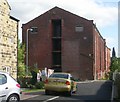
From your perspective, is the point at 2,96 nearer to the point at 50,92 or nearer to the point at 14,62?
the point at 50,92

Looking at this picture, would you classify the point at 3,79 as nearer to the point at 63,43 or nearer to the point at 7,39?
the point at 7,39

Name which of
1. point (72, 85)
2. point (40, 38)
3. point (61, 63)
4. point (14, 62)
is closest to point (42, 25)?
point (40, 38)

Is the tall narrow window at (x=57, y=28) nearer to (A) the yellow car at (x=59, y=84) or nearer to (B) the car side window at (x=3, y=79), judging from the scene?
(A) the yellow car at (x=59, y=84)

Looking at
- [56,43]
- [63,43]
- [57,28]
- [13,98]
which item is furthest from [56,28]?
[13,98]

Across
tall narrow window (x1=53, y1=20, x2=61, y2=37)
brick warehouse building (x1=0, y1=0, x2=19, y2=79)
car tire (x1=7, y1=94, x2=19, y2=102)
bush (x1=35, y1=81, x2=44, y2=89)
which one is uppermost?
tall narrow window (x1=53, y1=20, x2=61, y2=37)

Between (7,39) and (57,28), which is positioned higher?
(57,28)

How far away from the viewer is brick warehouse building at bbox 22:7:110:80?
83.6 m

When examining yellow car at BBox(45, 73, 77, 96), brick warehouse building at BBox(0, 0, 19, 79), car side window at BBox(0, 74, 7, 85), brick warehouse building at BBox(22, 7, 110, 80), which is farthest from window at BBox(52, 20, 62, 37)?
car side window at BBox(0, 74, 7, 85)

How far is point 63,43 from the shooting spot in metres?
84.4

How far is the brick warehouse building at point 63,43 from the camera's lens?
83.6 m

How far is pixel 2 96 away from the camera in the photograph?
1645 centimetres

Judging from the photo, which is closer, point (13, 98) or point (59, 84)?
point (13, 98)

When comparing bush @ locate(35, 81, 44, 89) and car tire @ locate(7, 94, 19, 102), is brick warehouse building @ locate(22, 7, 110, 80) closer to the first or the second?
bush @ locate(35, 81, 44, 89)

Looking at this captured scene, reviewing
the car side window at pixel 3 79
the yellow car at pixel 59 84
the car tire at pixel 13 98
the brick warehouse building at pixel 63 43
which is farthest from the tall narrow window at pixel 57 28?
the car side window at pixel 3 79
